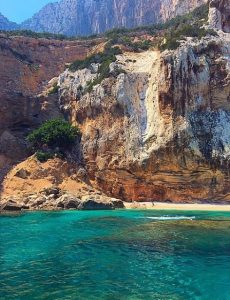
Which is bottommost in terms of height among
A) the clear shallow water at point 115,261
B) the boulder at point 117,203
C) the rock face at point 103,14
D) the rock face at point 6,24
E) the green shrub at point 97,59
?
the clear shallow water at point 115,261

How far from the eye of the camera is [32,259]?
15031 mm

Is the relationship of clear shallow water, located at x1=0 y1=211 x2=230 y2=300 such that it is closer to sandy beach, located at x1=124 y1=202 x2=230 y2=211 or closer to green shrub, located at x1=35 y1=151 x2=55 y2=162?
sandy beach, located at x1=124 y1=202 x2=230 y2=211

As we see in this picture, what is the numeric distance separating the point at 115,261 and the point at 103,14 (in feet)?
348

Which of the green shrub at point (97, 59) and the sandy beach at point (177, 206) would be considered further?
the green shrub at point (97, 59)

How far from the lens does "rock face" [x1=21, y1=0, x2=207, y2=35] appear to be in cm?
9719

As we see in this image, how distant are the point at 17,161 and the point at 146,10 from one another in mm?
71553

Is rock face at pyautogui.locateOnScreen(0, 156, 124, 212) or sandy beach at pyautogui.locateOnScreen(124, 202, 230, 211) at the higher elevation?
rock face at pyautogui.locateOnScreen(0, 156, 124, 212)

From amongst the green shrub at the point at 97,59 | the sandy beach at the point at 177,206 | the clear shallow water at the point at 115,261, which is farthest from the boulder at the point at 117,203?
the green shrub at the point at 97,59

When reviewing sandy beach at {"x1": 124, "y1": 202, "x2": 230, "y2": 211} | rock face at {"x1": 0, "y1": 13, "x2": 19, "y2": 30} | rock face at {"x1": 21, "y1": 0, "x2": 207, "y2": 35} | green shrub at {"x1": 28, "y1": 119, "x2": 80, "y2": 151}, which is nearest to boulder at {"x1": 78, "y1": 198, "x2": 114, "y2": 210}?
sandy beach at {"x1": 124, "y1": 202, "x2": 230, "y2": 211}

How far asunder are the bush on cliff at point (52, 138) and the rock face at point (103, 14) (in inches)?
2111

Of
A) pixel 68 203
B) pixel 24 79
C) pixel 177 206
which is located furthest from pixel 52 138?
pixel 24 79

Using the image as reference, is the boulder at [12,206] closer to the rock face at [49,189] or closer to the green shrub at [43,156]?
the rock face at [49,189]

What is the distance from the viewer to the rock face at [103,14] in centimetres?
9719

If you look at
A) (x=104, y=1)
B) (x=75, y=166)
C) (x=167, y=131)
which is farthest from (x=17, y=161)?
(x=104, y=1)
